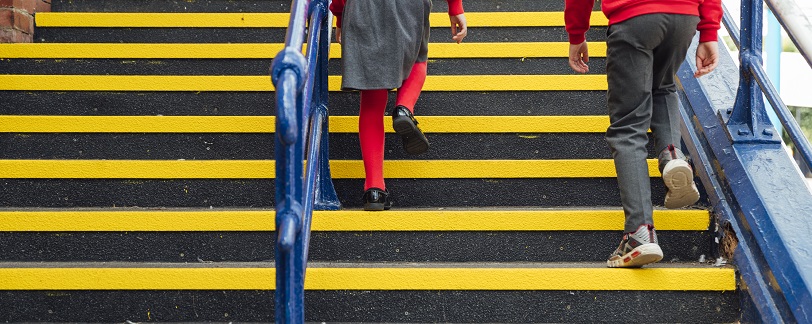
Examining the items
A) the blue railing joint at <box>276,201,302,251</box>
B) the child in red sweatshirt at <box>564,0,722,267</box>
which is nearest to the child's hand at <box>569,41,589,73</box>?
the child in red sweatshirt at <box>564,0,722,267</box>

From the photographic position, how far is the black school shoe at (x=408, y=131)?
2.89 meters

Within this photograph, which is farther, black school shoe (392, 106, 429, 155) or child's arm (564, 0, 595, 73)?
black school shoe (392, 106, 429, 155)

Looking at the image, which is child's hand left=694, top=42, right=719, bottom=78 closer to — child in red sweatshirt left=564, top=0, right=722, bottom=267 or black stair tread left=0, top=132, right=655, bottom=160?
child in red sweatshirt left=564, top=0, right=722, bottom=267

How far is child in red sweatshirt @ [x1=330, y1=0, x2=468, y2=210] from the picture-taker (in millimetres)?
2926


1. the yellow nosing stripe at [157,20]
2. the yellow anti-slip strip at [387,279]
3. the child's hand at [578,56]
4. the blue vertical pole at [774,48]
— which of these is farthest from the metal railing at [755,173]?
the blue vertical pole at [774,48]

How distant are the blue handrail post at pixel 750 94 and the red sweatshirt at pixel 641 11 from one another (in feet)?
0.67

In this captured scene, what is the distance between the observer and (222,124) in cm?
328

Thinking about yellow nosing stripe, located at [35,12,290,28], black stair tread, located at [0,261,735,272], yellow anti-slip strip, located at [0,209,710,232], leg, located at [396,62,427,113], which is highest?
yellow nosing stripe, located at [35,12,290,28]

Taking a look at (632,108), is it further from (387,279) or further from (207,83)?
(207,83)

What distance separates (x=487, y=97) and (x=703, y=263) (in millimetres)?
1162

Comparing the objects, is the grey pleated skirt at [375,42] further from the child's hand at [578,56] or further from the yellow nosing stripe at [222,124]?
the child's hand at [578,56]

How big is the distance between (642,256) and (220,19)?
2.50m

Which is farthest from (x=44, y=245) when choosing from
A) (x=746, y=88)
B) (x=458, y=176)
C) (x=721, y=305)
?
(x=746, y=88)

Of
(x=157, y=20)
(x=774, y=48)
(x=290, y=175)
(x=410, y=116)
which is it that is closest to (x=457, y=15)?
(x=410, y=116)
